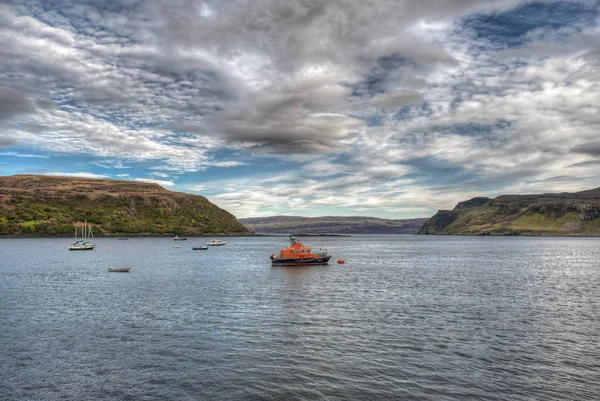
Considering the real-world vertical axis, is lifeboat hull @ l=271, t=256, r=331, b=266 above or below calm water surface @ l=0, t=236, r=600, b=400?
above

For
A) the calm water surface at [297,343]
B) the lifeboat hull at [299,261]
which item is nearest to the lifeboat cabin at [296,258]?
the lifeboat hull at [299,261]

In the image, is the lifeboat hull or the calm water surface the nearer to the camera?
the calm water surface

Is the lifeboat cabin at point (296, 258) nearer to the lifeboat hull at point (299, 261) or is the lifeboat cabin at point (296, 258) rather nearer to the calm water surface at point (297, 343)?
the lifeboat hull at point (299, 261)

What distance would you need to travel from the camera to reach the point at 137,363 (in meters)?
28.0

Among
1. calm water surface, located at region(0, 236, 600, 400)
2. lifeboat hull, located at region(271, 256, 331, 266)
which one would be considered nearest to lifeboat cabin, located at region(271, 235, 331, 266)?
lifeboat hull, located at region(271, 256, 331, 266)

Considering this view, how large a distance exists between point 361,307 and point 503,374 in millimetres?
23510

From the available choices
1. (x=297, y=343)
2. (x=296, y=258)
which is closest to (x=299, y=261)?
(x=296, y=258)

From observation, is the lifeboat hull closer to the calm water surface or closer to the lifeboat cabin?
the lifeboat cabin

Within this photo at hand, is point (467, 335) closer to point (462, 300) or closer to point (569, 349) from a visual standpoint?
point (569, 349)

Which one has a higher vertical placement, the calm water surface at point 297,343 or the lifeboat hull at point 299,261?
the lifeboat hull at point 299,261

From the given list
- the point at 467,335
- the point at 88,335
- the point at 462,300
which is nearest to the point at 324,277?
the point at 462,300

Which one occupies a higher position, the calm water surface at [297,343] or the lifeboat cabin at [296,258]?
the lifeboat cabin at [296,258]

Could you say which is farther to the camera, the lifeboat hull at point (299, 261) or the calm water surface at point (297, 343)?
the lifeboat hull at point (299, 261)

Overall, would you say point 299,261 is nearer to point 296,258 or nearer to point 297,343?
point 296,258
